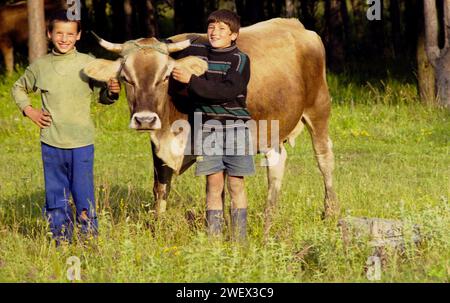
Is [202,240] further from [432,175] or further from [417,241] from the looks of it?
[432,175]

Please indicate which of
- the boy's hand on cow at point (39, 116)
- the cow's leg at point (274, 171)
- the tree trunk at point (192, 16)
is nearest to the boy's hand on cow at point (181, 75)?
the boy's hand on cow at point (39, 116)

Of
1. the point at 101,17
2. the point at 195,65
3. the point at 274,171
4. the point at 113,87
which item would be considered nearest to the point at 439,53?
the point at 274,171

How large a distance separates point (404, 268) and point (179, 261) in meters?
1.49

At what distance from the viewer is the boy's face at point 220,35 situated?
7.79 metres

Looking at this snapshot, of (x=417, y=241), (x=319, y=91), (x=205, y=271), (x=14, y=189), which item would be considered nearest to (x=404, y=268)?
(x=417, y=241)

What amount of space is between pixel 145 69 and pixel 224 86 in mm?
628

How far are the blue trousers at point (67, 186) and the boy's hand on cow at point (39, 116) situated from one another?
0.18m

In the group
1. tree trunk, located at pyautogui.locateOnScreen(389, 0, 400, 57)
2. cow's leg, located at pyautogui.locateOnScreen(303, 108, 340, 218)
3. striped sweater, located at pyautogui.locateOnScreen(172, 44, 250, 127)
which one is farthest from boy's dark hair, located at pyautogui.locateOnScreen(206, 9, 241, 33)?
tree trunk, located at pyautogui.locateOnScreen(389, 0, 400, 57)

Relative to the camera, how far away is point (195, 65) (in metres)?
7.93

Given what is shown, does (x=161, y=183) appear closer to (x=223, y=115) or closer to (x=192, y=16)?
(x=223, y=115)

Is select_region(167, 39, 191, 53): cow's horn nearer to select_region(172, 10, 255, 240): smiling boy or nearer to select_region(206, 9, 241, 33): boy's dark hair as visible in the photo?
select_region(172, 10, 255, 240): smiling boy

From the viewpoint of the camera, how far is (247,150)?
802 cm

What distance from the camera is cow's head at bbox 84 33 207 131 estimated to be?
25.8ft

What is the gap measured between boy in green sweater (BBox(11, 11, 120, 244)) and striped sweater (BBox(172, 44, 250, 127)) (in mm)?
631
